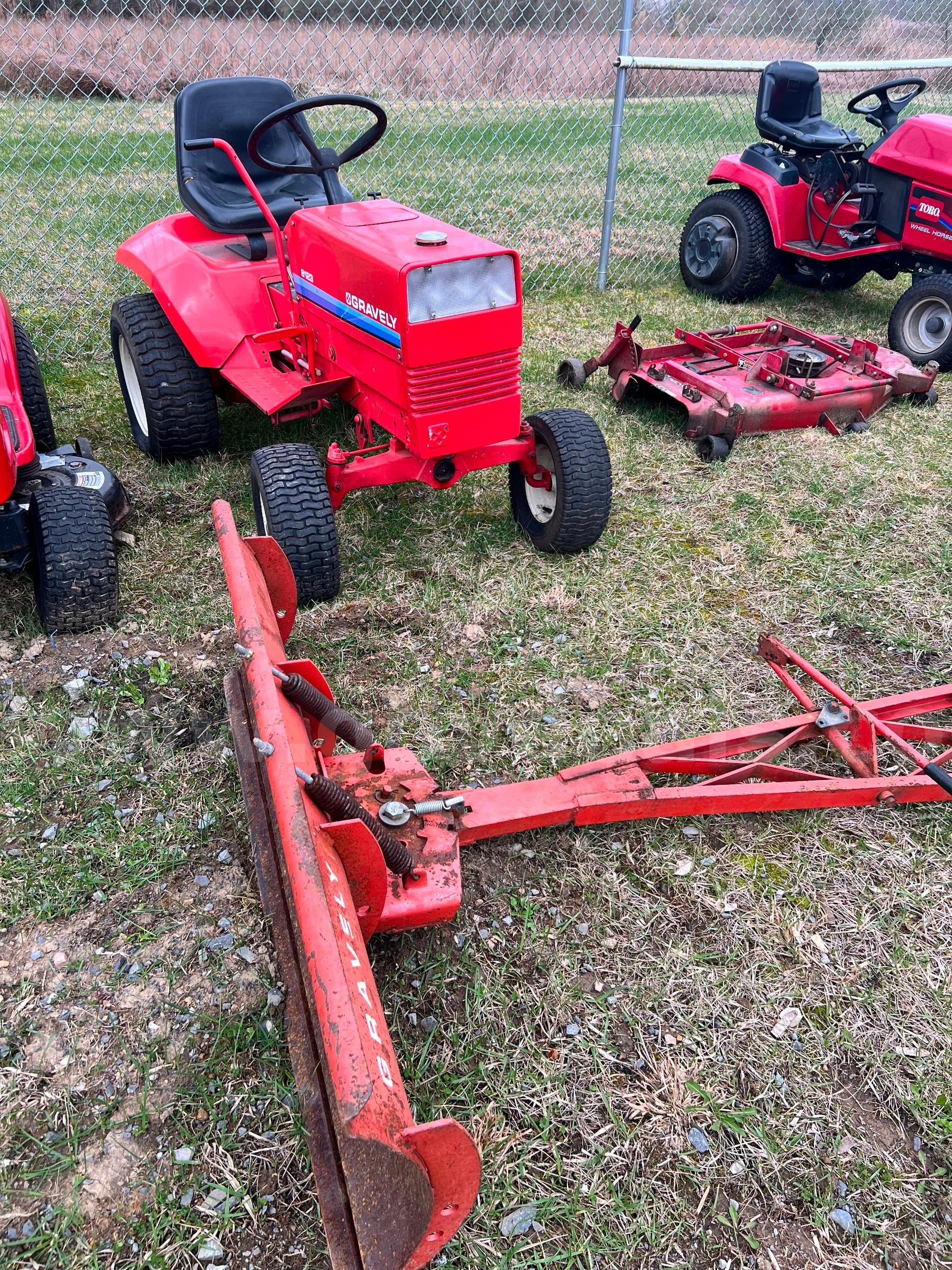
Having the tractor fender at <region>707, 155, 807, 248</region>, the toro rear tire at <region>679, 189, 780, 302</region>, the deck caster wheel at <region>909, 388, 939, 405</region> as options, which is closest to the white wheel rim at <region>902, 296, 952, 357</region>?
the deck caster wheel at <region>909, 388, 939, 405</region>

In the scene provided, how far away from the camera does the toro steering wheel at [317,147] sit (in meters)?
3.11

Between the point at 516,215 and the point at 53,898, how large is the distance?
286 inches

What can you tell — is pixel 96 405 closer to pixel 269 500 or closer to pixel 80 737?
pixel 269 500

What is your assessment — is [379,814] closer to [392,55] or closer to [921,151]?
[921,151]

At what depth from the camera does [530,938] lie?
218 cm

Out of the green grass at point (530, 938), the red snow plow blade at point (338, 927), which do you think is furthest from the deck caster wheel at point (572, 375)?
the red snow plow blade at point (338, 927)

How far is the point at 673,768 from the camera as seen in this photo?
7.91ft

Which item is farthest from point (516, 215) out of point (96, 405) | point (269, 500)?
point (269, 500)

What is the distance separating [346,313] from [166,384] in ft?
3.42

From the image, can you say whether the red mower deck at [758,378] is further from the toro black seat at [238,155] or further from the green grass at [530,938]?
the toro black seat at [238,155]

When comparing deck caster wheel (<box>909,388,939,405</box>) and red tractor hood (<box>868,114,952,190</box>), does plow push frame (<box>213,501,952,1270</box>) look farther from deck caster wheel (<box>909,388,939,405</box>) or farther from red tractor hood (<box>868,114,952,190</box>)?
red tractor hood (<box>868,114,952,190</box>)

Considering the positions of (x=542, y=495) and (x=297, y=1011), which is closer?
(x=297, y=1011)

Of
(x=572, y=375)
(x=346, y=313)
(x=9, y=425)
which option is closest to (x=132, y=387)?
(x=9, y=425)

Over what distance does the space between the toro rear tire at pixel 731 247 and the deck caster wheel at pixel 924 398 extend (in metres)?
1.70
